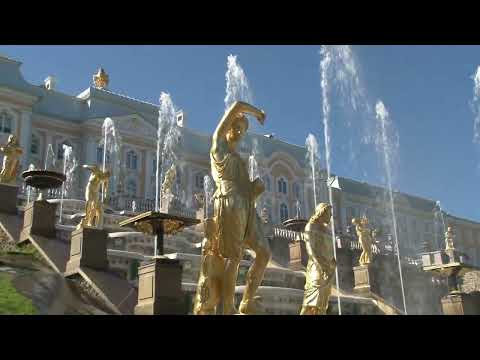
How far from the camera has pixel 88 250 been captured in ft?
43.4

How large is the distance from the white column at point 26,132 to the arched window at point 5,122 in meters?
0.78

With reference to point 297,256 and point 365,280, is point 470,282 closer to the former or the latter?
point 365,280

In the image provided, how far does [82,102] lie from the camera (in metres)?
50.9

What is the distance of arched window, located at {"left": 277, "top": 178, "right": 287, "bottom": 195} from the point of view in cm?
6146

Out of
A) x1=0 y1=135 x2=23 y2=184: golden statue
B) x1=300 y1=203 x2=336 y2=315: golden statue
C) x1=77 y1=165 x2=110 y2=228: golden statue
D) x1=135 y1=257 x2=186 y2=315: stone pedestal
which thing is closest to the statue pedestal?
x1=77 y1=165 x2=110 y2=228: golden statue

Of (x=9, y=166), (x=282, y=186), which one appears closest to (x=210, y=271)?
(x=9, y=166)

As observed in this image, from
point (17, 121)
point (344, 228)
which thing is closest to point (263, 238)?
point (17, 121)

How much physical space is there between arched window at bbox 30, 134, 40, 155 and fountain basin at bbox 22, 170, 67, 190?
3132 centimetres

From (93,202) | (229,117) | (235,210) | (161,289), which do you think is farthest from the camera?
(93,202)

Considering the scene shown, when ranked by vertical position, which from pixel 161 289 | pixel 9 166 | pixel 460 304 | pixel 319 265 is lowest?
pixel 460 304

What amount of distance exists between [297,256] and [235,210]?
1546 centimetres
